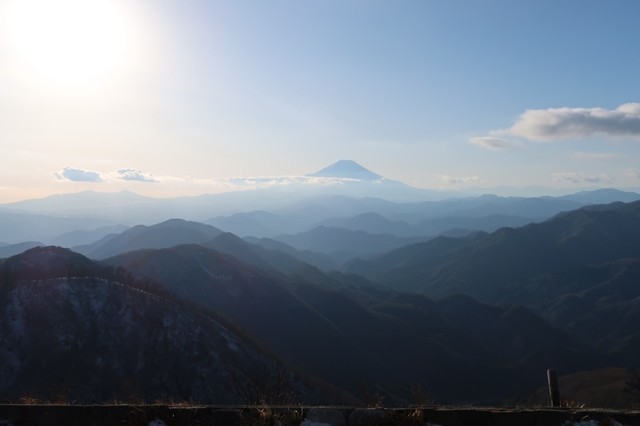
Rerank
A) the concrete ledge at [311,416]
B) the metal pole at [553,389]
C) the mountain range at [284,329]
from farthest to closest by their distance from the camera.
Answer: the mountain range at [284,329], the metal pole at [553,389], the concrete ledge at [311,416]

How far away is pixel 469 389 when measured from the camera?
258 feet

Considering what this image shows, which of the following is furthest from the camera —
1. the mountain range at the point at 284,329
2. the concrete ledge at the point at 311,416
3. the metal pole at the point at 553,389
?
the mountain range at the point at 284,329

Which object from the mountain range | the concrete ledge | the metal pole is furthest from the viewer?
the mountain range

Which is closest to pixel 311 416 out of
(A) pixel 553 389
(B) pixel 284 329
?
(A) pixel 553 389

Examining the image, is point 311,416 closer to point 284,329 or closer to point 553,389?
point 553,389

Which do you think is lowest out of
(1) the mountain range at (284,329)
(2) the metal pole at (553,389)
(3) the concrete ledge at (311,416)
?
(1) the mountain range at (284,329)

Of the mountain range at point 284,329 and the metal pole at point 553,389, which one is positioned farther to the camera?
the mountain range at point 284,329

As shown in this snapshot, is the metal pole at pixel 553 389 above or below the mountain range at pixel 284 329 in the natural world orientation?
above

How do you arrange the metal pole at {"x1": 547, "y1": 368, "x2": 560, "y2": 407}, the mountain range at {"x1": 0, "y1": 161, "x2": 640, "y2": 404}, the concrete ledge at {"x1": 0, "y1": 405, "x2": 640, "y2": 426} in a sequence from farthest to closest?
1. the mountain range at {"x1": 0, "y1": 161, "x2": 640, "y2": 404}
2. the metal pole at {"x1": 547, "y1": 368, "x2": 560, "y2": 407}
3. the concrete ledge at {"x1": 0, "y1": 405, "x2": 640, "y2": 426}

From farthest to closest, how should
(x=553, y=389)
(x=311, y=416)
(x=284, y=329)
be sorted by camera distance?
(x=284, y=329), (x=553, y=389), (x=311, y=416)

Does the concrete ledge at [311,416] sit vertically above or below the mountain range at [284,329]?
above

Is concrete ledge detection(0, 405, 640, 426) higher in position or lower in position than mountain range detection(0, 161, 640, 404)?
higher

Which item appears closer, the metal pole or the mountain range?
the metal pole

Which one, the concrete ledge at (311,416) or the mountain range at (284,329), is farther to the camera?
the mountain range at (284,329)
